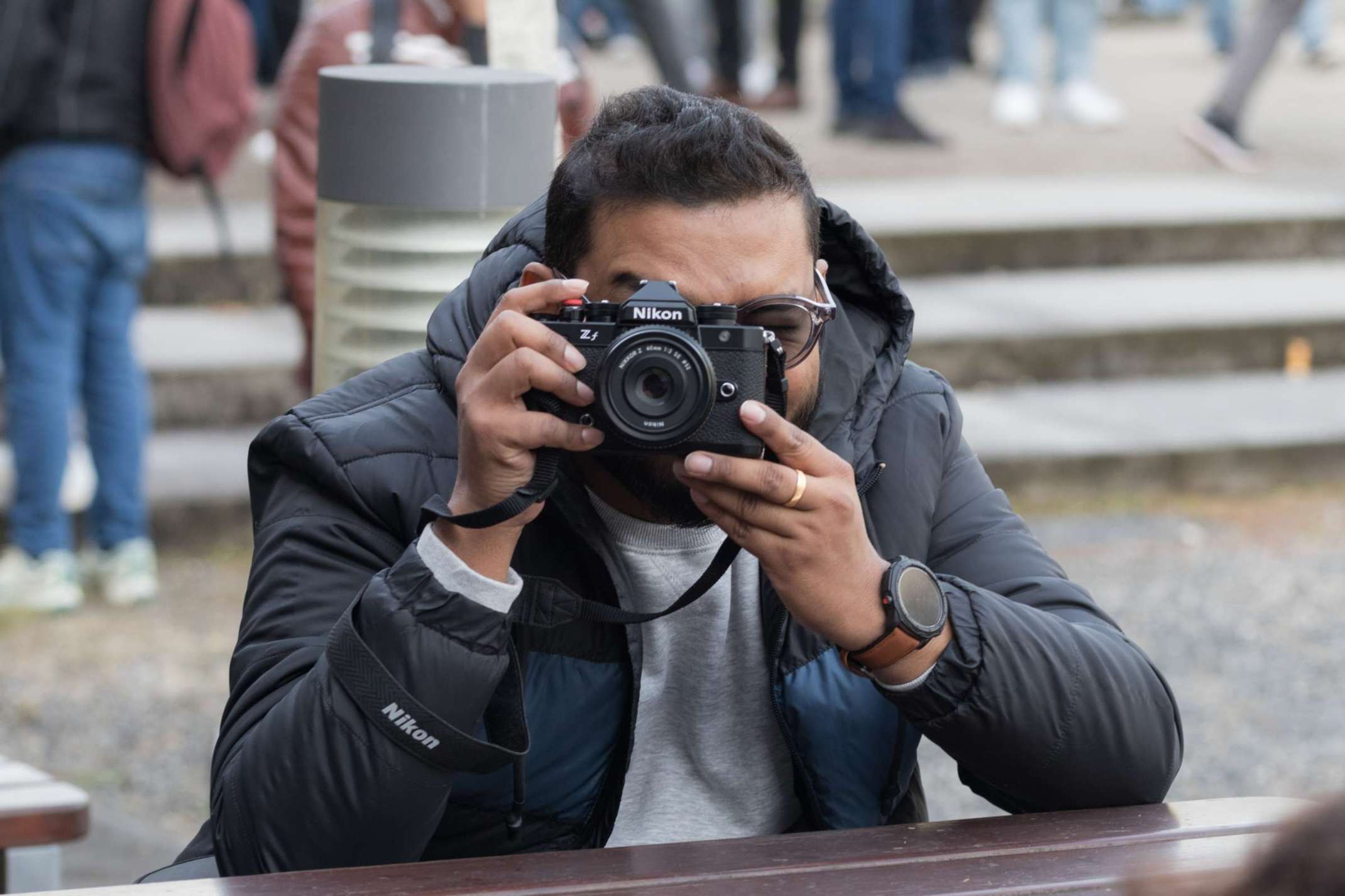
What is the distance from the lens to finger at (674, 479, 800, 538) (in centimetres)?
175

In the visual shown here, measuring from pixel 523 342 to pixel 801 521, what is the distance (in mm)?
313

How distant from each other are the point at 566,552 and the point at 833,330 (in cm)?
41

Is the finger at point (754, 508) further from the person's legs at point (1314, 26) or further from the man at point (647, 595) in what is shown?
the person's legs at point (1314, 26)

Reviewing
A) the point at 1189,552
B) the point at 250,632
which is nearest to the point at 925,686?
the point at 250,632

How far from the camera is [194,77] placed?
177 inches

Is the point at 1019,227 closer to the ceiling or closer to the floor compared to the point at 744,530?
closer to the floor

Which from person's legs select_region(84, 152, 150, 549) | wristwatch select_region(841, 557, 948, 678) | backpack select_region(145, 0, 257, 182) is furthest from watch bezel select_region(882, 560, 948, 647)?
person's legs select_region(84, 152, 150, 549)

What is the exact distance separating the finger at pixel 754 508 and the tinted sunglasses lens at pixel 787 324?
233 mm

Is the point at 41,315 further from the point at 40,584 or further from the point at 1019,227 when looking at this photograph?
the point at 1019,227

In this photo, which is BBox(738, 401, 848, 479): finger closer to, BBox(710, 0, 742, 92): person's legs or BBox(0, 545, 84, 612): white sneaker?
BBox(0, 545, 84, 612): white sneaker

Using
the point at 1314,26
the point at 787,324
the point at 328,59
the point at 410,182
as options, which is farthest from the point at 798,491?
the point at 1314,26

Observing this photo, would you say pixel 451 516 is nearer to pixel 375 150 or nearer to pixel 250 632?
pixel 250 632

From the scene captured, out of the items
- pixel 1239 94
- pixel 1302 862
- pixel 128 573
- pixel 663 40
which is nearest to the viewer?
pixel 1302 862

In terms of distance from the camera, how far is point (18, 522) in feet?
15.8
